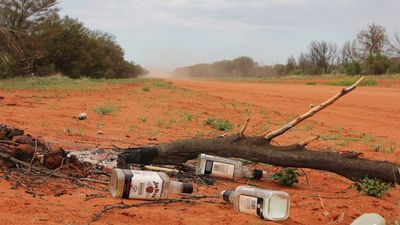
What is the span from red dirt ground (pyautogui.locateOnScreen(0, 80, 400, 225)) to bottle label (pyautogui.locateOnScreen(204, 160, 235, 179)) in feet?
0.37

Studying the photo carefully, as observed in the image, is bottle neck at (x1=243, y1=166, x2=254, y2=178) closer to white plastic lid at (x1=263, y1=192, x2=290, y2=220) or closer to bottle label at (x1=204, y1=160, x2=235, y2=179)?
bottle label at (x1=204, y1=160, x2=235, y2=179)

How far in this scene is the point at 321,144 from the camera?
27.5 ft

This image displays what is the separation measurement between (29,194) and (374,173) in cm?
273

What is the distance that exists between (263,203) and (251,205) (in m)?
0.11

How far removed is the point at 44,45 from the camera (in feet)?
118

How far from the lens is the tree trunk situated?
15.5 ft

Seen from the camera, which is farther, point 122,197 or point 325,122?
point 325,122

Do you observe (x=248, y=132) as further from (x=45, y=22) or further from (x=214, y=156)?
(x=45, y=22)

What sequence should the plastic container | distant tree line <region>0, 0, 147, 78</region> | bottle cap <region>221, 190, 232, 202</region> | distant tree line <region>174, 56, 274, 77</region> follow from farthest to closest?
distant tree line <region>174, 56, 274, 77</region>
distant tree line <region>0, 0, 147, 78</region>
bottle cap <region>221, 190, 232, 202</region>
the plastic container

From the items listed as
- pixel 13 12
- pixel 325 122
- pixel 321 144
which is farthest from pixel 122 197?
pixel 13 12

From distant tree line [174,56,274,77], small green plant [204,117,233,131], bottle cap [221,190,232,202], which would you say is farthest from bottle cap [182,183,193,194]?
distant tree line [174,56,274,77]

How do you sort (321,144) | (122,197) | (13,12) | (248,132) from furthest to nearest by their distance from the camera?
(13,12), (248,132), (321,144), (122,197)

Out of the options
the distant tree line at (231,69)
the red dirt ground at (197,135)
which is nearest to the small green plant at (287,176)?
the red dirt ground at (197,135)

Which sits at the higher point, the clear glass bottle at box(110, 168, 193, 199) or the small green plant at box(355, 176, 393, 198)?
the clear glass bottle at box(110, 168, 193, 199)
